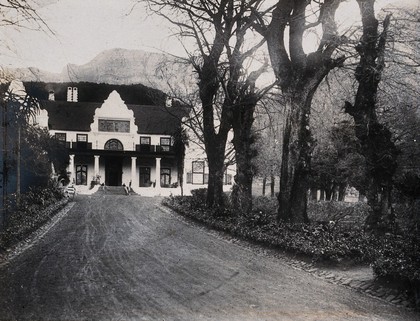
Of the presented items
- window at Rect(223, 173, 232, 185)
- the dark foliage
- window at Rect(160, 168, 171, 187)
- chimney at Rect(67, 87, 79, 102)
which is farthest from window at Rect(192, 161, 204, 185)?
the dark foliage

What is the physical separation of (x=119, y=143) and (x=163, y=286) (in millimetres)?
39145

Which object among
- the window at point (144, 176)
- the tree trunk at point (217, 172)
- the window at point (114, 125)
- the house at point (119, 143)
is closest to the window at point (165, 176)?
the house at point (119, 143)

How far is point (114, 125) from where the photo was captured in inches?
1807

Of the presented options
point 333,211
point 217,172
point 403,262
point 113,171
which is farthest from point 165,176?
point 403,262

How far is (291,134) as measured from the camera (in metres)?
13.4

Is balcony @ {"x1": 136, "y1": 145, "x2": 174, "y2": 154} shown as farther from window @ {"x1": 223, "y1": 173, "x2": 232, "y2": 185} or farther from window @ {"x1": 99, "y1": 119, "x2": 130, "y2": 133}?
window @ {"x1": 223, "y1": 173, "x2": 232, "y2": 185}

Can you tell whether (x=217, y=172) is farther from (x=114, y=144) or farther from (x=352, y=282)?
(x=114, y=144)

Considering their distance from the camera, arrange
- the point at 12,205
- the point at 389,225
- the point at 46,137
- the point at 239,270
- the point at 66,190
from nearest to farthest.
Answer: the point at 239,270
the point at 389,225
the point at 12,205
the point at 46,137
the point at 66,190

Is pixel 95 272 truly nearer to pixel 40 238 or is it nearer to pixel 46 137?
pixel 40 238

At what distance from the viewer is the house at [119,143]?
4238 centimetres

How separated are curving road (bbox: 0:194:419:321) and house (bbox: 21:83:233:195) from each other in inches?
1173

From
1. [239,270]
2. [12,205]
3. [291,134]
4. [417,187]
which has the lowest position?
[239,270]

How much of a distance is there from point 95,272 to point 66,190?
2138cm

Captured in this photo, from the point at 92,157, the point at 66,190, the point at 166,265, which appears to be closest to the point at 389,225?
the point at 166,265
